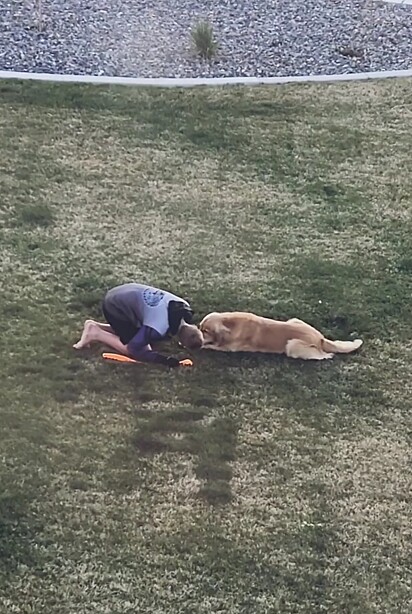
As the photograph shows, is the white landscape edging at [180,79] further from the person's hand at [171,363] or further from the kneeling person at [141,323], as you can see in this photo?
the person's hand at [171,363]

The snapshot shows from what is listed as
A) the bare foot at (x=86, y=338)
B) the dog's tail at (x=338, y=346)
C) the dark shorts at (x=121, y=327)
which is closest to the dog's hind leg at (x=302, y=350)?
the dog's tail at (x=338, y=346)

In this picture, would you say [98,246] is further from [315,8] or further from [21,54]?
[315,8]

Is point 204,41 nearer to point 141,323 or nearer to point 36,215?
point 36,215

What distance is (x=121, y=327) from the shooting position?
129 inches

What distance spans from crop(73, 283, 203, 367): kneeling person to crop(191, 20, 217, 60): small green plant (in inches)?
106

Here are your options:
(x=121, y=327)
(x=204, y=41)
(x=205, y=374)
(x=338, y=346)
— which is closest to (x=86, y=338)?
(x=121, y=327)

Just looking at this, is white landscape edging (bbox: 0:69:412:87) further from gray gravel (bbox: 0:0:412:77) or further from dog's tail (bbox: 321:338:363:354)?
dog's tail (bbox: 321:338:363:354)

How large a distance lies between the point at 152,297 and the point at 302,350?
0.50m

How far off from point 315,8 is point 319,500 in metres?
4.42

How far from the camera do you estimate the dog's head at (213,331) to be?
3.34 m

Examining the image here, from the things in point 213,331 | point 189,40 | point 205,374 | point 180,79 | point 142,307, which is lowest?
point 205,374

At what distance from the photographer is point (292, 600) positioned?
8.16 feet

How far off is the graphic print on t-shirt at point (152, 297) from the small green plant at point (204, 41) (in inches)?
107

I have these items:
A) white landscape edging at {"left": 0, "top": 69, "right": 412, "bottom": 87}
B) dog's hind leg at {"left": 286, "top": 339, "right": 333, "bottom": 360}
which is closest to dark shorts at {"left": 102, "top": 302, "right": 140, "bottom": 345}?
dog's hind leg at {"left": 286, "top": 339, "right": 333, "bottom": 360}
